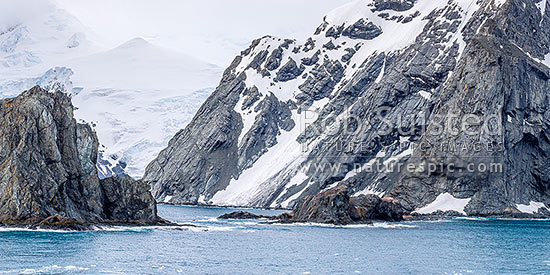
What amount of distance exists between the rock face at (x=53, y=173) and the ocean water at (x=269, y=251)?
502 centimetres

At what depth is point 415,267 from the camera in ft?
220

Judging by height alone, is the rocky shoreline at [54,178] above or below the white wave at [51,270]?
above

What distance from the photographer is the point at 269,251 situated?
256ft

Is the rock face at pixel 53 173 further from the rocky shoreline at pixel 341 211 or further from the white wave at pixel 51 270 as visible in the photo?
the rocky shoreline at pixel 341 211

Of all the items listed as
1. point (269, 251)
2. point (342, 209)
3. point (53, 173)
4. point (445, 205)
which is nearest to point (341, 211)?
point (342, 209)

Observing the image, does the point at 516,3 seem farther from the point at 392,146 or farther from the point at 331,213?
the point at 331,213

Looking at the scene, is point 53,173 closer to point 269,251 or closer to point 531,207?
point 269,251

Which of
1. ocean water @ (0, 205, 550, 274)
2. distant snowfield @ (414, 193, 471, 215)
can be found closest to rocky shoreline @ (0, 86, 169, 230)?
ocean water @ (0, 205, 550, 274)

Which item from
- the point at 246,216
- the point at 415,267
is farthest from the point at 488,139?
the point at 415,267

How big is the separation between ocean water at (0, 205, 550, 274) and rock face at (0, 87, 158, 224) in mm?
5024

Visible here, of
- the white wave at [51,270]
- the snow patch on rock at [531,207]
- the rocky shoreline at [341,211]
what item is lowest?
the white wave at [51,270]

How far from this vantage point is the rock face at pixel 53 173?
8469cm

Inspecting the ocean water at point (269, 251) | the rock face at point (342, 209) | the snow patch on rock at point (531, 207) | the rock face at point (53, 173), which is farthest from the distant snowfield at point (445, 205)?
the rock face at point (53, 173)

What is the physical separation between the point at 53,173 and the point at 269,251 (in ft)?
108
